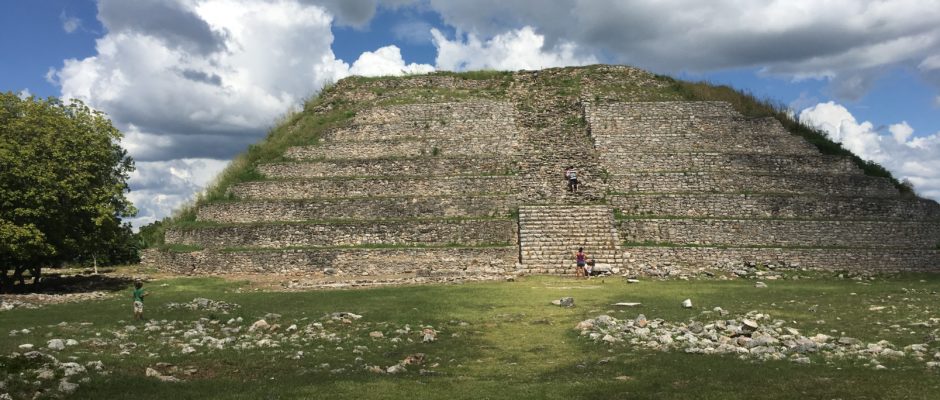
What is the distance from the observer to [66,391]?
1036cm

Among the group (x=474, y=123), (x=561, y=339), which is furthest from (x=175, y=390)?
(x=474, y=123)

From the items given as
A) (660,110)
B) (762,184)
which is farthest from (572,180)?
(660,110)

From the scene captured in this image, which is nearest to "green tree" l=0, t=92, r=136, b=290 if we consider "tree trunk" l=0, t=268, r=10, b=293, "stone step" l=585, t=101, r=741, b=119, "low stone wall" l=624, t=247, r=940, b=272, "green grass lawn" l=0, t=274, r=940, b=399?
"tree trunk" l=0, t=268, r=10, b=293

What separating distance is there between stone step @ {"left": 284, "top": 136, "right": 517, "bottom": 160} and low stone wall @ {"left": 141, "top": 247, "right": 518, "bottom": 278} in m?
10.0

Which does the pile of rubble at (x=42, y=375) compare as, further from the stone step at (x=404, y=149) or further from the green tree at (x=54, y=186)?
the stone step at (x=404, y=149)

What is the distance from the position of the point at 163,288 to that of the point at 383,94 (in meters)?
26.6

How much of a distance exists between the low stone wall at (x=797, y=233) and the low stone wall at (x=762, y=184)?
3421 mm

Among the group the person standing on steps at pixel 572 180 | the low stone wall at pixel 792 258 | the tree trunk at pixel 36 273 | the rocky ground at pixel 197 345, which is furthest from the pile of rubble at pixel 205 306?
the person standing on steps at pixel 572 180

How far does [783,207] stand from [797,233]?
2.28 metres

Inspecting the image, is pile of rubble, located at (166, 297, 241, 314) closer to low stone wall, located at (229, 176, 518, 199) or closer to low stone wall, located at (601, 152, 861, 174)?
low stone wall, located at (229, 176, 518, 199)

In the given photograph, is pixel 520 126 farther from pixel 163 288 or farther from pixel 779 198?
pixel 163 288

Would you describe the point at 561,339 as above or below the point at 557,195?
below

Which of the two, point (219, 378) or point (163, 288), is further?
point (163, 288)

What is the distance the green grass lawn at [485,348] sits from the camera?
34.5 feet
